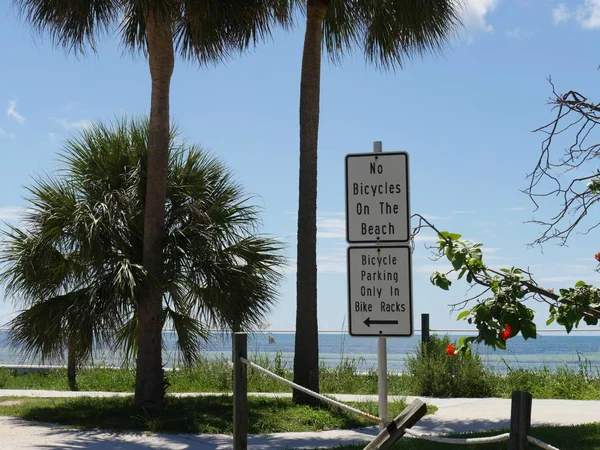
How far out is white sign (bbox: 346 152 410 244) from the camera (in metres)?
5.52

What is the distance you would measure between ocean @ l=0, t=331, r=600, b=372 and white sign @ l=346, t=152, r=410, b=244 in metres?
0.74

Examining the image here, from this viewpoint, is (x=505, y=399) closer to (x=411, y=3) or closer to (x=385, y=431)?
(x=411, y=3)

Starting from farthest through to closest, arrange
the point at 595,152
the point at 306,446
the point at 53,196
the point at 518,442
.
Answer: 1. the point at 53,196
2. the point at 306,446
3. the point at 595,152
4. the point at 518,442

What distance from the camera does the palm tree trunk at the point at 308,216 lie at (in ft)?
41.6

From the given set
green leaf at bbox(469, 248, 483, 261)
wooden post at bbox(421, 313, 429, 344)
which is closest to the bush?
wooden post at bbox(421, 313, 429, 344)

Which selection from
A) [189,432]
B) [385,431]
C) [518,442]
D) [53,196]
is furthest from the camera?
[53,196]

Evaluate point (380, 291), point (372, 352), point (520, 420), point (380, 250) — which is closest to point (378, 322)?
point (380, 291)

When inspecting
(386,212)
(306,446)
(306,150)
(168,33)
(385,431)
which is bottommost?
(306,446)

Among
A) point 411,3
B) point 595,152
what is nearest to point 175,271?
point 411,3

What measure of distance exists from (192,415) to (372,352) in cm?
4525

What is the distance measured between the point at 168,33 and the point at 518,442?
9.92 meters

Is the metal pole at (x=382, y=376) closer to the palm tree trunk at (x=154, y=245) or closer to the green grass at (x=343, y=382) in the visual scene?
the palm tree trunk at (x=154, y=245)

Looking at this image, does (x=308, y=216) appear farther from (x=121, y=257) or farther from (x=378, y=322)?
(x=378, y=322)

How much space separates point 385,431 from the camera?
18.0 feet
